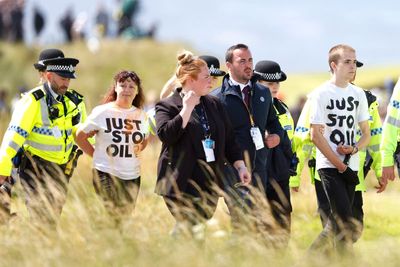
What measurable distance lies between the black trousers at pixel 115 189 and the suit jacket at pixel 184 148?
0.62 m

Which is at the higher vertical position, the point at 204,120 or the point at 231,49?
the point at 231,49

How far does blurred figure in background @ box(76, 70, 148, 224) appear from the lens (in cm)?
938

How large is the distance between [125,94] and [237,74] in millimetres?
996

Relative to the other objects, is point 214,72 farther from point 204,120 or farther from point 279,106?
point 204,120

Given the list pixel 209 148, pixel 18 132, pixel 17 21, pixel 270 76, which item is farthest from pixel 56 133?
pixel 17 21

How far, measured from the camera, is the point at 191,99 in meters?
8.39

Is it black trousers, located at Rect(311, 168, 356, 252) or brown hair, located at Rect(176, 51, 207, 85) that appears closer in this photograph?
brown hair, located at Rect(176, 51, 207, 85)

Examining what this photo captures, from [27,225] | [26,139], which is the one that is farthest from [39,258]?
[26,139]

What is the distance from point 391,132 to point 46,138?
9.83ft

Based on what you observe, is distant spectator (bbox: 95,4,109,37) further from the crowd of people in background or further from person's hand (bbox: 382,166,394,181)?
person's hand (bbox: 382,166,394,181)

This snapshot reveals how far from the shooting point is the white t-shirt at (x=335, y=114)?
8.98m

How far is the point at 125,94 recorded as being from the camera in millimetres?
9500

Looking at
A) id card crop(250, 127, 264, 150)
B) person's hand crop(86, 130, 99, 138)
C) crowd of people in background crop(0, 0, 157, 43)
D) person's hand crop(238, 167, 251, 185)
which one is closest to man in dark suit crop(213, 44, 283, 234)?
id card crop(250, 127, 264, 150)

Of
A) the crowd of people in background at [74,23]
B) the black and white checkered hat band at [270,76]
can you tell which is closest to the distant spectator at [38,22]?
the crowd of people in background at [74,23]
